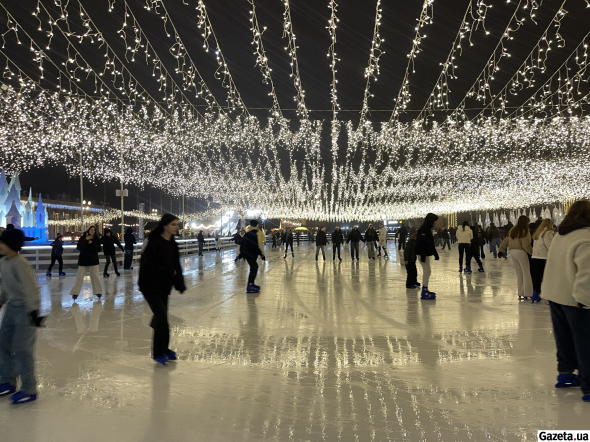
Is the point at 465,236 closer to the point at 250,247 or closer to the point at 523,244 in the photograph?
the point at 523,244

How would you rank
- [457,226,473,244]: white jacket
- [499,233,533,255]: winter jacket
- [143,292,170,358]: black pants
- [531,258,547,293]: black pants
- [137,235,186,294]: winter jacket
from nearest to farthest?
[143,292,170,358]: black pants, [137,235,186,294]: winter jacket, [531,258,547,293]: black pants, [499,233,533,255]: winter jacket, [457,226,473,244]: white jacket

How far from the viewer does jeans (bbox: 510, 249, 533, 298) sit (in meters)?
8.86

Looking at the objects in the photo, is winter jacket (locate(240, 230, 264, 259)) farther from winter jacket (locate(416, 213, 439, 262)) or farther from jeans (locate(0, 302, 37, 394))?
jeans (locate(0, 302, 37, 394))

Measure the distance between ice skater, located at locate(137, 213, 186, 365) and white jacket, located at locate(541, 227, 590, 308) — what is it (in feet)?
11.5

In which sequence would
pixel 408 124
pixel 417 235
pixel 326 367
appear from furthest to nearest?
pixel 408 124 < pixel 417 235 < pixel 326 367

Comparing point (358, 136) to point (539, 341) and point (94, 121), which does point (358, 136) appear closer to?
point (94, 121)

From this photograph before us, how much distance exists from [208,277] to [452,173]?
21.1 metres

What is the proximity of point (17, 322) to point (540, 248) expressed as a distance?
734cm


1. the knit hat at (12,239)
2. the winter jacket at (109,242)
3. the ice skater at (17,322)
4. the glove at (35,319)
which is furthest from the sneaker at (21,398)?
the winter jacket at (109,242)

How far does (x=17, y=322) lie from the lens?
391 centimetres

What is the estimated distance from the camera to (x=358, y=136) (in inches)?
763

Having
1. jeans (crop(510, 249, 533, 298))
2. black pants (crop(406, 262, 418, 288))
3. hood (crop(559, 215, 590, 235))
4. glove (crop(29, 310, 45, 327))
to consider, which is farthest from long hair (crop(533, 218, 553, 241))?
glove (crop(29, 310, 45, 327))

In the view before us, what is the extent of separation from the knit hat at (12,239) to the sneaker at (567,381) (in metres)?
4.48

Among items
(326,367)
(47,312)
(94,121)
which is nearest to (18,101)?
(94,121)
